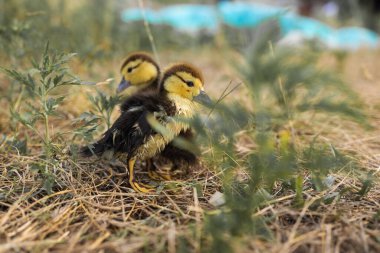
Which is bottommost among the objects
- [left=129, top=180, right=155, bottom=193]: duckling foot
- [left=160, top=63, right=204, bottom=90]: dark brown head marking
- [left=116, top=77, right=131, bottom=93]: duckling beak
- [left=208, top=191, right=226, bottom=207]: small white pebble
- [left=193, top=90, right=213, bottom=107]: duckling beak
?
[left=129, top=180, right=155, bottom=193]: duckling foot

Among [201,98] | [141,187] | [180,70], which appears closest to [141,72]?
[180,70]

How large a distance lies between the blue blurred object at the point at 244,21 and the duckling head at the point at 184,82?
2910 millimetres

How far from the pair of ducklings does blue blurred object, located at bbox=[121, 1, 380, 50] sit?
297 centimetres

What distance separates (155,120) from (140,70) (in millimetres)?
1177

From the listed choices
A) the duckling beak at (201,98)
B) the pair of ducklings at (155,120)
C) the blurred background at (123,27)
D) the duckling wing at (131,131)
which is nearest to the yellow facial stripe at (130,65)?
the blurred background at (123,27)

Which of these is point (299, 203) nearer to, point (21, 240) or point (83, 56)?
Answer: point (21, 240)

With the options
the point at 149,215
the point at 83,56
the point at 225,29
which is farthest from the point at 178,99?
the point at 225,29

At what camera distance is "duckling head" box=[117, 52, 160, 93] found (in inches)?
108

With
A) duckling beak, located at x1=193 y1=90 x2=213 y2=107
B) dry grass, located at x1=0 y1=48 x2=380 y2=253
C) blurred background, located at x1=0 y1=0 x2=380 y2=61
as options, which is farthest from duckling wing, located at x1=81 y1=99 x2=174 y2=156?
blurred background, located at x1=0 y1=0 x2=380 y2=61

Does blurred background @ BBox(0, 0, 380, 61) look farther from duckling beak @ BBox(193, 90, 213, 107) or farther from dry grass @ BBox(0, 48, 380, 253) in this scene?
dry grass @ BBox(0, 48, 380, 253)

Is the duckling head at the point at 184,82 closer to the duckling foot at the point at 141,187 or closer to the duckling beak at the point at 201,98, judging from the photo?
the duckling beak at the point at 201,98

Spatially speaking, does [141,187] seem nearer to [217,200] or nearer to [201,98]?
[217,200]

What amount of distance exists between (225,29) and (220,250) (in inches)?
166

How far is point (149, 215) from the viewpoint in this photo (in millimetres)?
1623
